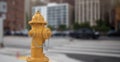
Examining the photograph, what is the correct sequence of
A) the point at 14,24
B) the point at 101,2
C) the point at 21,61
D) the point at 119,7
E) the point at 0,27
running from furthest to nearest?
the point at 101,2 → the point at 14,24 → the point at 119,7 → the point at 0,27 → the point at 21,61

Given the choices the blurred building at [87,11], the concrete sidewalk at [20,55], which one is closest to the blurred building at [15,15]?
the blurred building at [87,11]

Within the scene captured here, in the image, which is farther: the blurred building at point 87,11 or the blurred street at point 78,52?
the blurred building at point 87,11

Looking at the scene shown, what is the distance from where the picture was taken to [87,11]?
11256 cm

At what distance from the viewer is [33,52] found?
15.7 ft

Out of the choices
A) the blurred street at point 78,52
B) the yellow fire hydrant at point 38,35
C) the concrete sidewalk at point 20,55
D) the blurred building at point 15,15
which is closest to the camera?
the yellow fire hydrant at point 38,35

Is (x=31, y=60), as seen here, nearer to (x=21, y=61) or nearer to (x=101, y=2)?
(x=21, y=61)

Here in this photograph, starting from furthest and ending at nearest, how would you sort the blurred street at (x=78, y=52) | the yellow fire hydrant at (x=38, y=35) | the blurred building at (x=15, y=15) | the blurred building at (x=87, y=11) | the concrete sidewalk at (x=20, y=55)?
1. the blurred building at (x=87, y=11)
2. the blurred building at (x=15, y=15)
3. the blurred street at (x=78, y=52)
4. the concrete sidewalk at (x=20, y=55)
5. the yellow fire hydrant at (x=38, y=35)

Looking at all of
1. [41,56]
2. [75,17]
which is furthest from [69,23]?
[41,56]

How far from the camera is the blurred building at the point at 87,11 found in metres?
108

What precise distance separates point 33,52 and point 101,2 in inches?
4093

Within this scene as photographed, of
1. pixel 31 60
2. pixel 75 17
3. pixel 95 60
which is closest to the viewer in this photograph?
pixel 31 60

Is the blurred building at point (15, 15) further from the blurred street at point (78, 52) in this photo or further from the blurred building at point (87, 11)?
the blurred street at point (78, 52)

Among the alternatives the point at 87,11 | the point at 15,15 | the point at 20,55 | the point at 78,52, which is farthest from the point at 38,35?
the point at 87,11

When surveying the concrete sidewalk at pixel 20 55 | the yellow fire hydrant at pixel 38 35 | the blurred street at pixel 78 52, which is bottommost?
the blurred street at pixel 78 52
